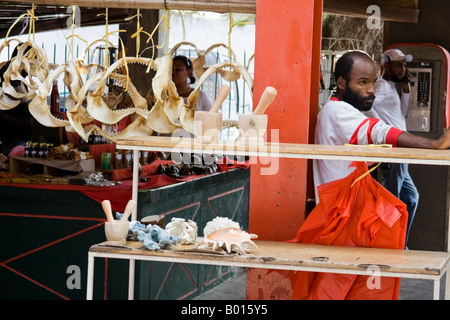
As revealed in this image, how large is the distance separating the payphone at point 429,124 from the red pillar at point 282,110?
3872mm

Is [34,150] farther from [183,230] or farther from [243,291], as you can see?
[183,230]

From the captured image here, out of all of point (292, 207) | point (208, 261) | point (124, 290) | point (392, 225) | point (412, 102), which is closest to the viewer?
point (208, 261)

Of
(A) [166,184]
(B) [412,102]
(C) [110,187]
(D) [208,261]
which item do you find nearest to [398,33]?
(B) [412,102]

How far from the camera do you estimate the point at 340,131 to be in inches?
146

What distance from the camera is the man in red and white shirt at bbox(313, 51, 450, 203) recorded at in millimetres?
3406

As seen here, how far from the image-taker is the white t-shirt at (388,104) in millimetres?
6559

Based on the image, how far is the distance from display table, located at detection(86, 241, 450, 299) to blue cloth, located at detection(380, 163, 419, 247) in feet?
11.2

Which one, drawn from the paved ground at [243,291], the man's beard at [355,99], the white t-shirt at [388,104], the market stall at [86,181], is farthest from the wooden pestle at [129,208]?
the white t-shirt at [388,104]

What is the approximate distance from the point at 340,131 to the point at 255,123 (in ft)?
2.50

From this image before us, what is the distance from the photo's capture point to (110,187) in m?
5.14

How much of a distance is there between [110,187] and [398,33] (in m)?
3.73

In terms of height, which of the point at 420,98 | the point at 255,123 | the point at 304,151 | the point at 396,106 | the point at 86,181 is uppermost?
the point at 420,98

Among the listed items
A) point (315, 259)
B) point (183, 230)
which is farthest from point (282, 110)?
point (315, 259)
